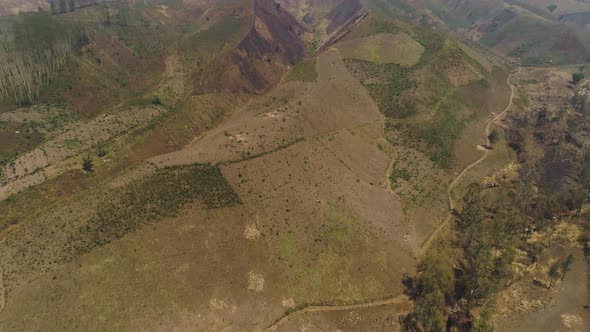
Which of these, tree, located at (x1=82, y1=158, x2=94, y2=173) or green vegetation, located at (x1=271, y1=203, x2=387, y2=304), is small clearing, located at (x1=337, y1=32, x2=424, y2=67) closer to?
green vegetation, located at (x1=271, y1=203, x2=387, y2=304)

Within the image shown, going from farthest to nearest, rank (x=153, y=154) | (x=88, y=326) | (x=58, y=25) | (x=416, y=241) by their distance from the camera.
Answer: (x=58, y=25) < (x=153, y=154) < (x=416, y=241) < (x=88, y=326)

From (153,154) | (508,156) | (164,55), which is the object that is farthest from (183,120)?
(508,156)

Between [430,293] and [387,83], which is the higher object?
[387,83]

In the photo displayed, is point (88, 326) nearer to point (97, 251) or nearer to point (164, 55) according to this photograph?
point (97, 251)

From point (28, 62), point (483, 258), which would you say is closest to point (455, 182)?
point (483, 258)

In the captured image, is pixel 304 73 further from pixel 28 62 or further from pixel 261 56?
pixel 28 62

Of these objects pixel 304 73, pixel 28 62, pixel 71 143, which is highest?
pixel 304 73

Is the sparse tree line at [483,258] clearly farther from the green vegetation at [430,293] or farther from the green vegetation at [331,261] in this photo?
the green vegetation at [331,261]
